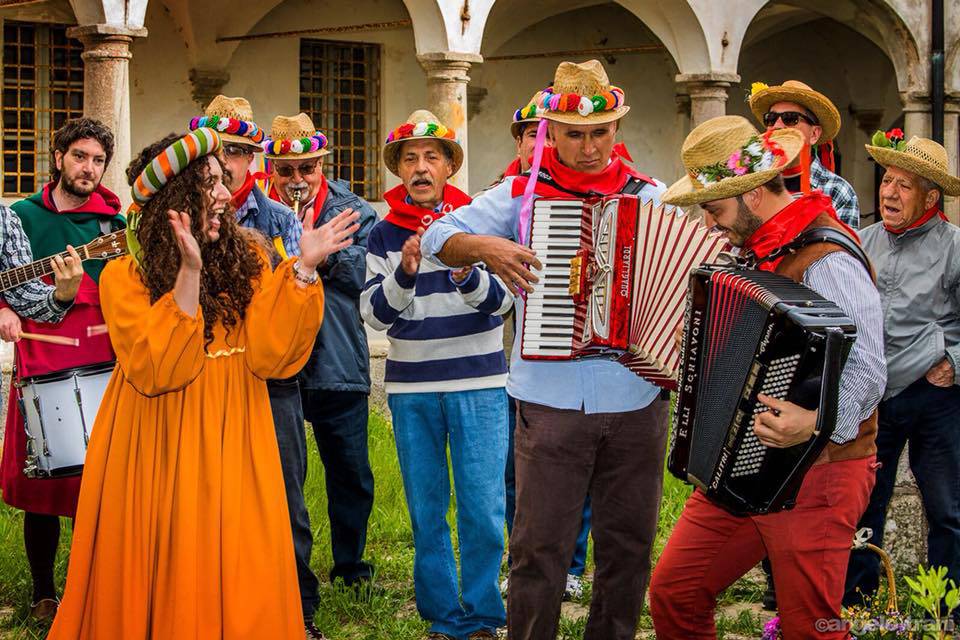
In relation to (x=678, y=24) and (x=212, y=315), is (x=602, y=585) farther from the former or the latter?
(x=678, y=24)

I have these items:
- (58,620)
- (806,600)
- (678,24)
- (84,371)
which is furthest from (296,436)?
(678,24)

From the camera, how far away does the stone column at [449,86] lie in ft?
42.4

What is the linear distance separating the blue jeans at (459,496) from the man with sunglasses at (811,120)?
1.61 metres

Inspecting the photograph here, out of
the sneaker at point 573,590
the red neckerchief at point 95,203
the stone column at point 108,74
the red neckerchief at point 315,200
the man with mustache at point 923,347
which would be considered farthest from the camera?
the stone column at point 108,74

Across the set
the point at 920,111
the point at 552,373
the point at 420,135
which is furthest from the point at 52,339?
the point at 920,111

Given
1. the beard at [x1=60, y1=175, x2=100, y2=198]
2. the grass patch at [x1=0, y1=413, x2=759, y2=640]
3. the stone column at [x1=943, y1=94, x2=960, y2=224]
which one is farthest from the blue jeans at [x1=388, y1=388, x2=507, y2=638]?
the stone column at [x1=943, y1=94, x2=960, y2=224]

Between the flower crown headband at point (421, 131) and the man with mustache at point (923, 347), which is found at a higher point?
the flower crown headband at point (421, 131)

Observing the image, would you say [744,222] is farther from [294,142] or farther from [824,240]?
[294,142]

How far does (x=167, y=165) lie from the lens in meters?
3.93

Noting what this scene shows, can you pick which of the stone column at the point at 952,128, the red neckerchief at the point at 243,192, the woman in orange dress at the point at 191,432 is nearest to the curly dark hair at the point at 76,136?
the red neckerchief at the point at 243,192

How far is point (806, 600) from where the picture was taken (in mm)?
3641

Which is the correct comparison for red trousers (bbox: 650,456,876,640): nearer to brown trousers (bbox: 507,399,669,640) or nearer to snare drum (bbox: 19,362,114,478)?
brown trousers (bbox: 507,399,669,640)

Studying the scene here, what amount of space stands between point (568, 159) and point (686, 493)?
3958 millimetres

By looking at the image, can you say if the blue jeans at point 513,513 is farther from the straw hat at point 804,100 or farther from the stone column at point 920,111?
the stone column at point 920,111
